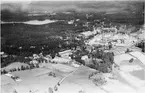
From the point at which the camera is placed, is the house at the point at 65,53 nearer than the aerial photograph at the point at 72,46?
No

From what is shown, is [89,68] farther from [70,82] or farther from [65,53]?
[65,53]

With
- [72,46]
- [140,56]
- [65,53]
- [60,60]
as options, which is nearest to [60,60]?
[60,60]

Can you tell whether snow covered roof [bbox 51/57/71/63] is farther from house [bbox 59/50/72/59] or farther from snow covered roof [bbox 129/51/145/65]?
snow covered roof [bbox 129/51/145/65]

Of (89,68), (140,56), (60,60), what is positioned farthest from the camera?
(60,60)

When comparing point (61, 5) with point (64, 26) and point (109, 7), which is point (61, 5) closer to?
point (64, 26)

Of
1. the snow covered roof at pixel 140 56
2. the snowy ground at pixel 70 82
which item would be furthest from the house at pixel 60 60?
the snow covered roof at pixel 140 56

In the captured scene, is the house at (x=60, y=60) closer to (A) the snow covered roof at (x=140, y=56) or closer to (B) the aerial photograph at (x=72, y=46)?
(B) the aerial photograph at (x=72, y=46)

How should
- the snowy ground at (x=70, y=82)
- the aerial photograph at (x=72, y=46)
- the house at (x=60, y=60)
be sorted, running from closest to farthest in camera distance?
the snowy ground at (x=70, y=82)
the aerial photograph at (x=72, y=46)
the house at (x=60, y=60)

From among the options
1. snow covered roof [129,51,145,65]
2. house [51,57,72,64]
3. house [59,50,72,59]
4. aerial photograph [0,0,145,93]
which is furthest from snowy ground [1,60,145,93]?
house [59,50,72,59]
